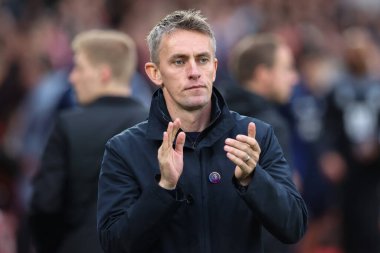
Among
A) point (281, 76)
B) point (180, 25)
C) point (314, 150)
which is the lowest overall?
point (314, 150)

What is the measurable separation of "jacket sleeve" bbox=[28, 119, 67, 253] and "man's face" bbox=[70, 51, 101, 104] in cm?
38

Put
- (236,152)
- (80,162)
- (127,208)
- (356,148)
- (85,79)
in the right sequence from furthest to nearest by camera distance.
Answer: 1. (356,148)
2. (85,79)
3. (80,162)
4. (127,208)
5. (236,152)

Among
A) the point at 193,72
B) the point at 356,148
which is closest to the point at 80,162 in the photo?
the point at 193,72

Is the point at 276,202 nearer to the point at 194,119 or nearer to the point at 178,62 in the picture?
the point at 194,119

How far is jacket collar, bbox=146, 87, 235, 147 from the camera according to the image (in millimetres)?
4805

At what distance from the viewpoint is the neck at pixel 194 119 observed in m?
4.87

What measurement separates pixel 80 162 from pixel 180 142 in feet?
7.50

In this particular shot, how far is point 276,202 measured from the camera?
15.0 feet

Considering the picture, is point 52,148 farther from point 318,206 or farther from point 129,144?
point 318,206

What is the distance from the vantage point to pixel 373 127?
1171cm

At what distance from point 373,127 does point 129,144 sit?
7150mm

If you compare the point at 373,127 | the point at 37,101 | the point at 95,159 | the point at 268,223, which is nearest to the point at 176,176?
the point at 268,223

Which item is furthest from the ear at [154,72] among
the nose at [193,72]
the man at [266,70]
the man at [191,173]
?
the man at [266,70]

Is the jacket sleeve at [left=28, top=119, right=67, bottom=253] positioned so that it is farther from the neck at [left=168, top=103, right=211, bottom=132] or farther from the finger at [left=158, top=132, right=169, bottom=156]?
the finger at [left=158, top=132, right=169, bottom=156]
